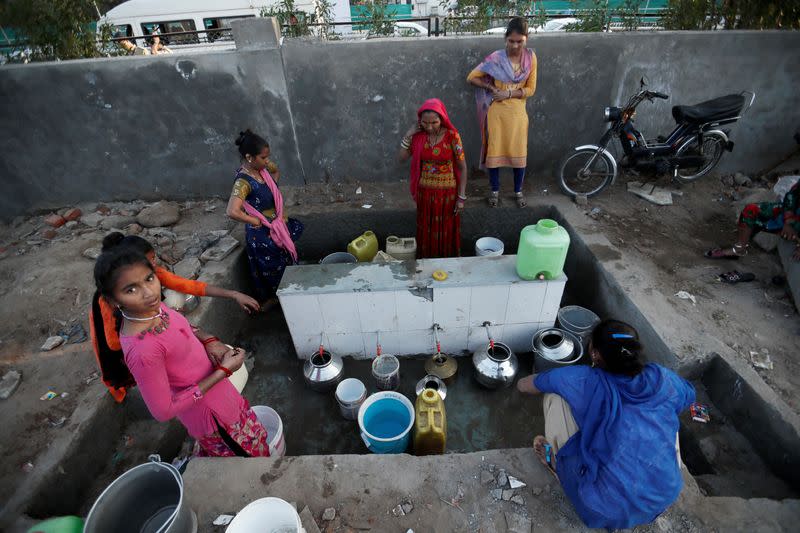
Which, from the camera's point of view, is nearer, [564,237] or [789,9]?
[564,237]

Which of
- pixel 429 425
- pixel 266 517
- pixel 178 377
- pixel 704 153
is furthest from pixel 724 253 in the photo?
pixel 178 377

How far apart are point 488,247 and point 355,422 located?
2270mm

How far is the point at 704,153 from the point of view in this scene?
16.8ft

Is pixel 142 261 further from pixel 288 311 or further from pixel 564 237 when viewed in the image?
pixel 564 237

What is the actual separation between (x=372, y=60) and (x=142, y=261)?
12.5 ft

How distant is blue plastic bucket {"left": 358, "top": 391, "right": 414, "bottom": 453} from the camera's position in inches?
107

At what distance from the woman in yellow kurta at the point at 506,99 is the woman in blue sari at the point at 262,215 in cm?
232

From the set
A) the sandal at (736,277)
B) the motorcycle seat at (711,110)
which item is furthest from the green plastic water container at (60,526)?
the motorcycle seat at (711,110)

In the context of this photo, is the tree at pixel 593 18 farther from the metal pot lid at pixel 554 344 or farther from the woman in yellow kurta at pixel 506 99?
the metal pot lid at pixel 554 344

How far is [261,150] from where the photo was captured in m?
3.15

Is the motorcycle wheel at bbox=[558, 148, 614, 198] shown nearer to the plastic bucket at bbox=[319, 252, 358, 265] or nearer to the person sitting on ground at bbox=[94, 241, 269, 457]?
the plastic bucket at bbox=[319, 252, 358, 265]

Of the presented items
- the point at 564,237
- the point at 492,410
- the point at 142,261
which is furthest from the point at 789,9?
the point at 142,261

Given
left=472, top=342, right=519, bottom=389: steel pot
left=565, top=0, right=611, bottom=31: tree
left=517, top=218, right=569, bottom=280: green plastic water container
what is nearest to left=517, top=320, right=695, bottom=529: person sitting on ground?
left=517, top=218, right=569, bottom=280: green plastic water container

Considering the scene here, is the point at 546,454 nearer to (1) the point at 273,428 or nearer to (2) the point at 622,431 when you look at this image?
(2) the point at 622,431
